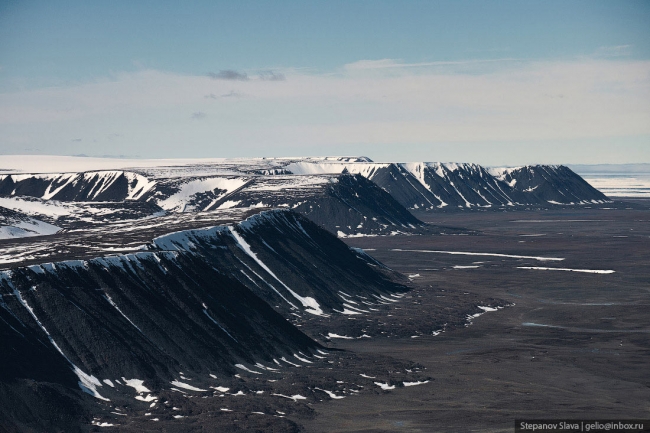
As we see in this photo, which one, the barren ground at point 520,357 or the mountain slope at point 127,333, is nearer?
the barren ground at point 520,357

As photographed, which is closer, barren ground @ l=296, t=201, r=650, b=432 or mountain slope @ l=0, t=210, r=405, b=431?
barren ground @ l=296, t=201, r=650, b=432

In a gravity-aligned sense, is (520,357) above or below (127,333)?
below

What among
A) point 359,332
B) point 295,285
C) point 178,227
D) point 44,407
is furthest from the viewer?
point 178,227

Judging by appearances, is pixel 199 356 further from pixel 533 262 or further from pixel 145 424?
pixel 533 262

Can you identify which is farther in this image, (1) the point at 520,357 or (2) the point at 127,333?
(1) the point at 520,357

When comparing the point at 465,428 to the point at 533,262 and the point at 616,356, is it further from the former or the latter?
the point at 533,262

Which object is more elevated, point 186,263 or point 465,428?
point 186,263

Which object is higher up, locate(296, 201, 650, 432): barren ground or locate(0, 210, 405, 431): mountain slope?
locate(0, 210, 405, 431): mountain slope

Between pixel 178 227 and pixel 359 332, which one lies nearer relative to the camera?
pixel 359 332

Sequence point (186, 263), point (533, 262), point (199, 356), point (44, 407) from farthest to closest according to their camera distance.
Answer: point (533, 262) < point (186, 263) < point (199, 356) < point (44, 407)

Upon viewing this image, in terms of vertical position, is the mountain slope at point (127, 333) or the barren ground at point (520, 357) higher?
the mountain slope at point (127, 333)

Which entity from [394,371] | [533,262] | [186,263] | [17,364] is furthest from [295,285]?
[533,262]
